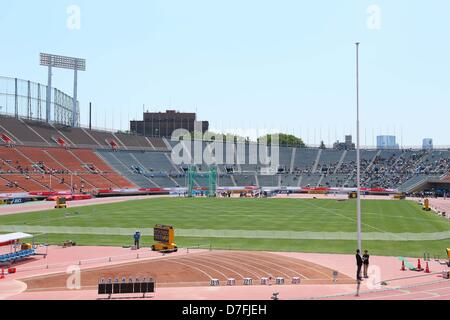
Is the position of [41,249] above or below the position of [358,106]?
below

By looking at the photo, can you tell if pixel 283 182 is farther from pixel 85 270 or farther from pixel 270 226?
pixel 85 270

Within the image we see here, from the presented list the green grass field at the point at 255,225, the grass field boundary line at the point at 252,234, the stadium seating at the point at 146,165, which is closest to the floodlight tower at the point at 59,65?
the stadium seating at the point at 146,165

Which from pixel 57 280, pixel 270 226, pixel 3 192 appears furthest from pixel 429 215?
pixel 3 192

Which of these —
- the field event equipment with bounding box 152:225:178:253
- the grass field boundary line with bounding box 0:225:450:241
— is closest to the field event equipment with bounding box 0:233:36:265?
the field event equipment with bounding box 152:225:178:253

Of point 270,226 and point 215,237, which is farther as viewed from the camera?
point 270,226

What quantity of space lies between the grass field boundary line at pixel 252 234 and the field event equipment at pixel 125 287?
18.7 meters

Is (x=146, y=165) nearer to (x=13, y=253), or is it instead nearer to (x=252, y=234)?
(x=252, y=234)

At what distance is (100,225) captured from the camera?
4691 centimetres

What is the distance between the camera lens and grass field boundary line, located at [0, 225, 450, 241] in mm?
37469

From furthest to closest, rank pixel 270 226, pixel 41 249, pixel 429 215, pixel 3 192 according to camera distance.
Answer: pixel 3 192
pixel 429 215
pixel 270 226
pixel 41 249

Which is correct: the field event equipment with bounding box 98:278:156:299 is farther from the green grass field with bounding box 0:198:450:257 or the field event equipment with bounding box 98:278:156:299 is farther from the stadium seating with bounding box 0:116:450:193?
the stadium seating with bounding box 0:116:450:193

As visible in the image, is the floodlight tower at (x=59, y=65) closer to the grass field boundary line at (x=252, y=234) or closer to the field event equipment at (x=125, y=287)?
the grass field boundary line at (x=252, y=234)

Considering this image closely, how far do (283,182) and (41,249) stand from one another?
9500 centimetres

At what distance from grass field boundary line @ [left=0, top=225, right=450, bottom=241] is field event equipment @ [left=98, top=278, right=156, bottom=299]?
735 inches
